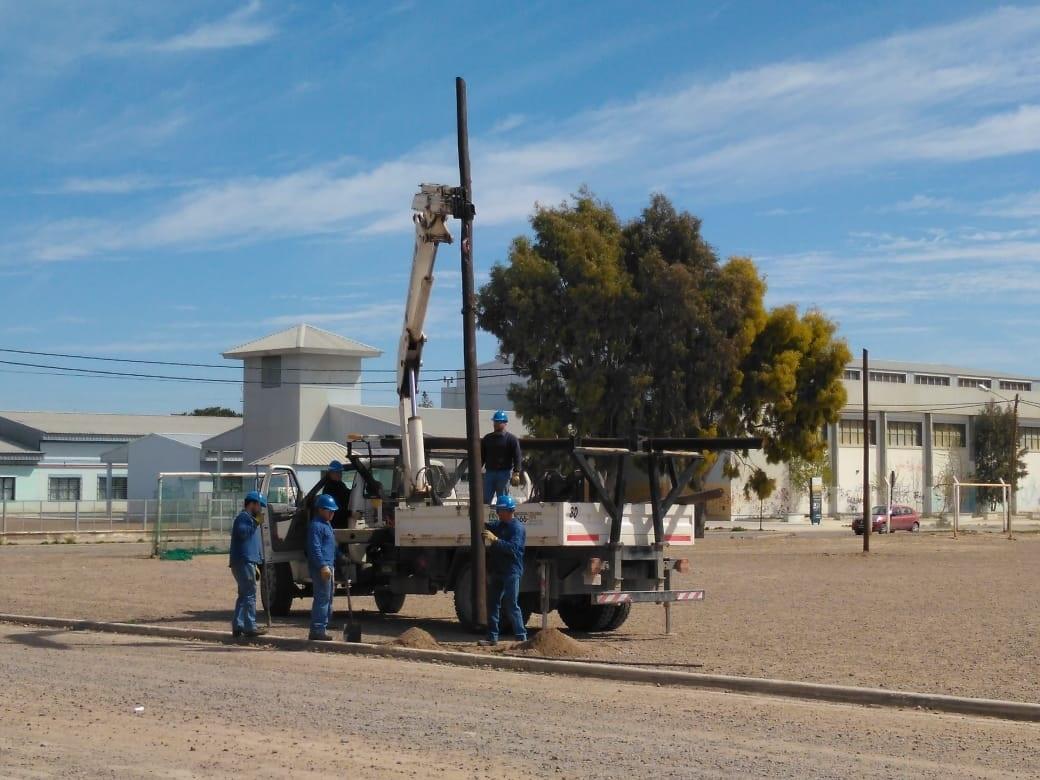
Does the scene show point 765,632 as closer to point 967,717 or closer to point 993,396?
point 967,717

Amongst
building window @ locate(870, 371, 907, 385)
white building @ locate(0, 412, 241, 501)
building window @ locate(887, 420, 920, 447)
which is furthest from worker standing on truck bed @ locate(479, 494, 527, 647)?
building window @ locate(870, 371, 907, 385)

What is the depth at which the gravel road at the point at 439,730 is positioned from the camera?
29.1ft

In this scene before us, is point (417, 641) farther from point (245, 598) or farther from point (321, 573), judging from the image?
point (245, 598)

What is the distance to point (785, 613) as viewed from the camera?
20859 mm

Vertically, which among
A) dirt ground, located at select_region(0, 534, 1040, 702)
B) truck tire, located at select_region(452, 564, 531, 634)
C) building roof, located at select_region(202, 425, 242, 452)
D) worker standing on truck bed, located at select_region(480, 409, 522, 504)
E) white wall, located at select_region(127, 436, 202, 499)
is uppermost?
building roof, located at select_region(202, 425, 242, 452)

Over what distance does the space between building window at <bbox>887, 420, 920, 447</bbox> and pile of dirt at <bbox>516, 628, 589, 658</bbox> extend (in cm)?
7322

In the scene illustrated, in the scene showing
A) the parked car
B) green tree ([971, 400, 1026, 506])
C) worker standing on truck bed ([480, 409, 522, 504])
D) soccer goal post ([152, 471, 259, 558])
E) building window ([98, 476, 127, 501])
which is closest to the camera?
worker standing on truck bed ([480, 409, 522, 504])

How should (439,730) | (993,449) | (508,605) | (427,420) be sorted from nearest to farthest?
1. (439,730)
2. (508,605)
3. (427,420)
4. (993,449)

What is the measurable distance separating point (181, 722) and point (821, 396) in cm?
4559

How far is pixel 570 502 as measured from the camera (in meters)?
17.2

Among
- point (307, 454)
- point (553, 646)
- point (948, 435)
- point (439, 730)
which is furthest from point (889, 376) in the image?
point (439, 730)

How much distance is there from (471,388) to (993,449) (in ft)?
250

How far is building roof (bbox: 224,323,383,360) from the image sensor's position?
64375 mm

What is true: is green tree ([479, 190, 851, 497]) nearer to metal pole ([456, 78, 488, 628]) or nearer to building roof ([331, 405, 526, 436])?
building roof ([331, 405, 526, 436])
